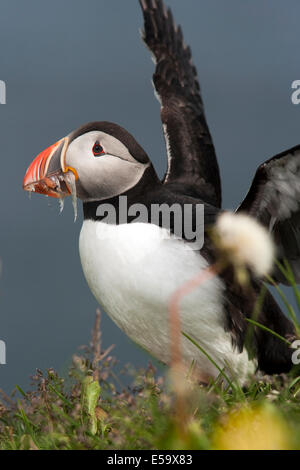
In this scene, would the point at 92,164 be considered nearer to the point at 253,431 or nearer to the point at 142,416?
the point at 142,416

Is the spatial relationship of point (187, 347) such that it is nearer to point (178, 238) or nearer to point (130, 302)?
point (130, 302)

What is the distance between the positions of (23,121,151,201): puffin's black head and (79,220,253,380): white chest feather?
282 mm

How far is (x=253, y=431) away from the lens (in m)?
2.41

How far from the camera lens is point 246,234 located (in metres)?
2.23

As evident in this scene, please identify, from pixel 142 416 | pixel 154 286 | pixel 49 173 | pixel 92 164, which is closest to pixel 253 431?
pixel 142 416

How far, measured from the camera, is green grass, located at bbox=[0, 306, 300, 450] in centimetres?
230

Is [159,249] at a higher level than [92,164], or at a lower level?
lower

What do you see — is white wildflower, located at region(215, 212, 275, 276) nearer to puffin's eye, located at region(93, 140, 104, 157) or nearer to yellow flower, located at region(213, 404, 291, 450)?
yellow flower, located at region(213, 404, 291, 450)

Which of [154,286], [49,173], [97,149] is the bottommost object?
[154,286]

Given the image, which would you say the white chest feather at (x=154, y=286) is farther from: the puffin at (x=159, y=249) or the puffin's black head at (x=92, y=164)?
the puffin's black head at (x=92, y=164)

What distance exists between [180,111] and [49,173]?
1953 millimetres

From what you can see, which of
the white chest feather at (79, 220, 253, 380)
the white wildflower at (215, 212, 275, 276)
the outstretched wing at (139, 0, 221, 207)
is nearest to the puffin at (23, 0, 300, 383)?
the white chest feather at (79, 220, 253, 380)

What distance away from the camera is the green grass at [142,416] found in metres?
2.30

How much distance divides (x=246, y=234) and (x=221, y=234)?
9 centimetres
